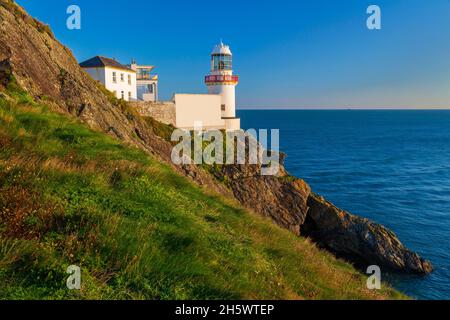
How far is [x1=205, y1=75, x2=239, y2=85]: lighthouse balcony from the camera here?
5184cm

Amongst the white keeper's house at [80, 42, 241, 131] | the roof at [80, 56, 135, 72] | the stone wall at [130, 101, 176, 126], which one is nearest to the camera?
the stone wall at [130, 101, 176, 126]

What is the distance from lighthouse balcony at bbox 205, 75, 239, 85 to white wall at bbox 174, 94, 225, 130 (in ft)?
9.97

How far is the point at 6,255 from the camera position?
501 cm

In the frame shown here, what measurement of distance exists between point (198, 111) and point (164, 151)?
22620 millimetres

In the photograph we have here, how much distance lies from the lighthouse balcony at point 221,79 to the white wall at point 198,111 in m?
3.04

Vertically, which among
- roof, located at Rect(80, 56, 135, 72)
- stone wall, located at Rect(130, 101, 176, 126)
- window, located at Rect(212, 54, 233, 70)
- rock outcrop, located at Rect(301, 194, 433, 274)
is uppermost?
window, located at Rect(212, 54, 233, 70)

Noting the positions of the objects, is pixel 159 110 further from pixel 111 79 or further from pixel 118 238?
pixel 118 238

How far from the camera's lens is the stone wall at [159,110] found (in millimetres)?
38875

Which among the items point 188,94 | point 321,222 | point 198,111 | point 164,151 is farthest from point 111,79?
point 321,222

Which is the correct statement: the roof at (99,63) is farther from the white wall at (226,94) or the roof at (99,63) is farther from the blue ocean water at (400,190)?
the blue ocean water at (400,190)

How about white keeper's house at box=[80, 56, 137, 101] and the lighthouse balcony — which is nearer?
white keeper's house at box=[80, 56, 137, 101]

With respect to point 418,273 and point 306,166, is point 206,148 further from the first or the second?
point 306,166
